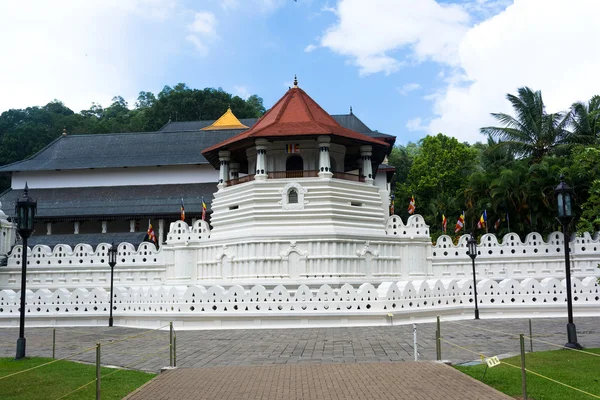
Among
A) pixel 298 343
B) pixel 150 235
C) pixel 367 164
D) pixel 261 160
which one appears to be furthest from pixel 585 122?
pixel 298 343

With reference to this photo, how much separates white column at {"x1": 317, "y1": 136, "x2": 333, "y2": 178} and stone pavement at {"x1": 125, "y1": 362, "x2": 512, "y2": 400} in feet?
55.7

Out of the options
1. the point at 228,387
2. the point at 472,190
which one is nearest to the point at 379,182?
the point at 472,190

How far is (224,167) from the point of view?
30.7 m

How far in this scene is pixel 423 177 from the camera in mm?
49344

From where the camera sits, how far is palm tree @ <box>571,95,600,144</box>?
1407 inches

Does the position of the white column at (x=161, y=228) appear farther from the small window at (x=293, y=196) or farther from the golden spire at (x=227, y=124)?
the golden spire at (x=227, y=124)

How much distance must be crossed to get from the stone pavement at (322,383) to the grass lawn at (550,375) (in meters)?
0.37

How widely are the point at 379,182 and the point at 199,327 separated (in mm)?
29176

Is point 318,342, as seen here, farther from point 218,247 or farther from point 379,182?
point 379,182

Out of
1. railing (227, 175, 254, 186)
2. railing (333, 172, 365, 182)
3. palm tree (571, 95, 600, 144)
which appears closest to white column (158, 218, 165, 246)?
railing (227, 175, 254, 186)

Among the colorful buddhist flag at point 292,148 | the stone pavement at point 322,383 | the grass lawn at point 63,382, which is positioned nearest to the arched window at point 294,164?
the colorful buddhist flag at point 292,148

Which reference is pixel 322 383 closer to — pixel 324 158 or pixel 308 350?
pixel 308 350

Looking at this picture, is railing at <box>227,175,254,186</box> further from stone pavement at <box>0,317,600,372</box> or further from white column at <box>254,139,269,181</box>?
stone pavement at <box>0,317,600,372</box>

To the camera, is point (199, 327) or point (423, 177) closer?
point (199, 327)
